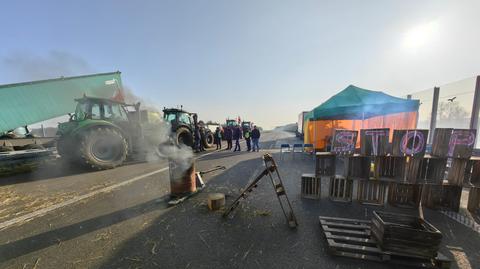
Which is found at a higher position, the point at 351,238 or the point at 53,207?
the point at 351,238

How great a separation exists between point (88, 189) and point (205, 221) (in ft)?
13.9

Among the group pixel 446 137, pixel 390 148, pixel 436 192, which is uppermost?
pixel 446 137

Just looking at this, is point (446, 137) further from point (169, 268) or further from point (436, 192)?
point (169, 268)

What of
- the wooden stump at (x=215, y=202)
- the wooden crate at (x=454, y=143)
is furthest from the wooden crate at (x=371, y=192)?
the wooden stump at (x=215, y=202)

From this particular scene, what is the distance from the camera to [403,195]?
13.6 ft

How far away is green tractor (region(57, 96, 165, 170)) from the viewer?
22.5 ft

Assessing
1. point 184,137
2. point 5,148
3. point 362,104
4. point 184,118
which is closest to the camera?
point 5,148

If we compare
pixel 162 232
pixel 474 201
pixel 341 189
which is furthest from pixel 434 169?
pixel 162 232

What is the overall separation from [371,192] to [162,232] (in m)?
4.86

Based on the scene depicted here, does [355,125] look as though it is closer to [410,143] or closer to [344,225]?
[410,143]

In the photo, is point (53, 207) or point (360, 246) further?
point (53, 207)

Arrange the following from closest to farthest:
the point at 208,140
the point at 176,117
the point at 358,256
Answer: the point at 358,256 → the point at 176,117 → the point at 208,140

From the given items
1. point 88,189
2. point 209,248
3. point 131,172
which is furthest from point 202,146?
point 209,248

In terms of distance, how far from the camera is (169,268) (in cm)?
228
